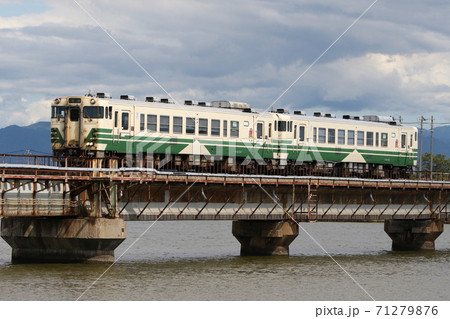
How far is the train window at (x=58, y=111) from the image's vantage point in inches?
2281

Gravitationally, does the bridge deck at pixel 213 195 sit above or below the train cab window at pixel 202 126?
below

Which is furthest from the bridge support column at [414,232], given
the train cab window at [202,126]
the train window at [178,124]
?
the train window at [178,124]

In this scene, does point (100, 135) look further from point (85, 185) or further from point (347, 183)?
point (347, 183)

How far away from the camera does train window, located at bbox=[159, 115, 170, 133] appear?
59.6 metres

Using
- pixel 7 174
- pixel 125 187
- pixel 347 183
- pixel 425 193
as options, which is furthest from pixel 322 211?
pixel 7 174

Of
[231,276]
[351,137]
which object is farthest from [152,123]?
[351,137]

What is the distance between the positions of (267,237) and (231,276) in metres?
12.5

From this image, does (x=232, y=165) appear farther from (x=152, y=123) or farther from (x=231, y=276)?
(x=231, y=276)

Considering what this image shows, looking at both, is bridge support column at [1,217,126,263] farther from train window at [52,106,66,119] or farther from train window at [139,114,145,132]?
train window at [139,114,145,132]

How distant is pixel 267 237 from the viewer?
2463 inches

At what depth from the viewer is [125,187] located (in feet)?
174

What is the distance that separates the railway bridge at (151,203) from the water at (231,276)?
158 centimetres

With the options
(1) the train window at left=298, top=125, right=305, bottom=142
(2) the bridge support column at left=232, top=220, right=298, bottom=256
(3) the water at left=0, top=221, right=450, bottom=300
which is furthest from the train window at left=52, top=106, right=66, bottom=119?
(1) the train window at left=298, top=125, right=305, bottom=142

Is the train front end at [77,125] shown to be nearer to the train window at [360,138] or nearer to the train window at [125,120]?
the train window at [125,120]
